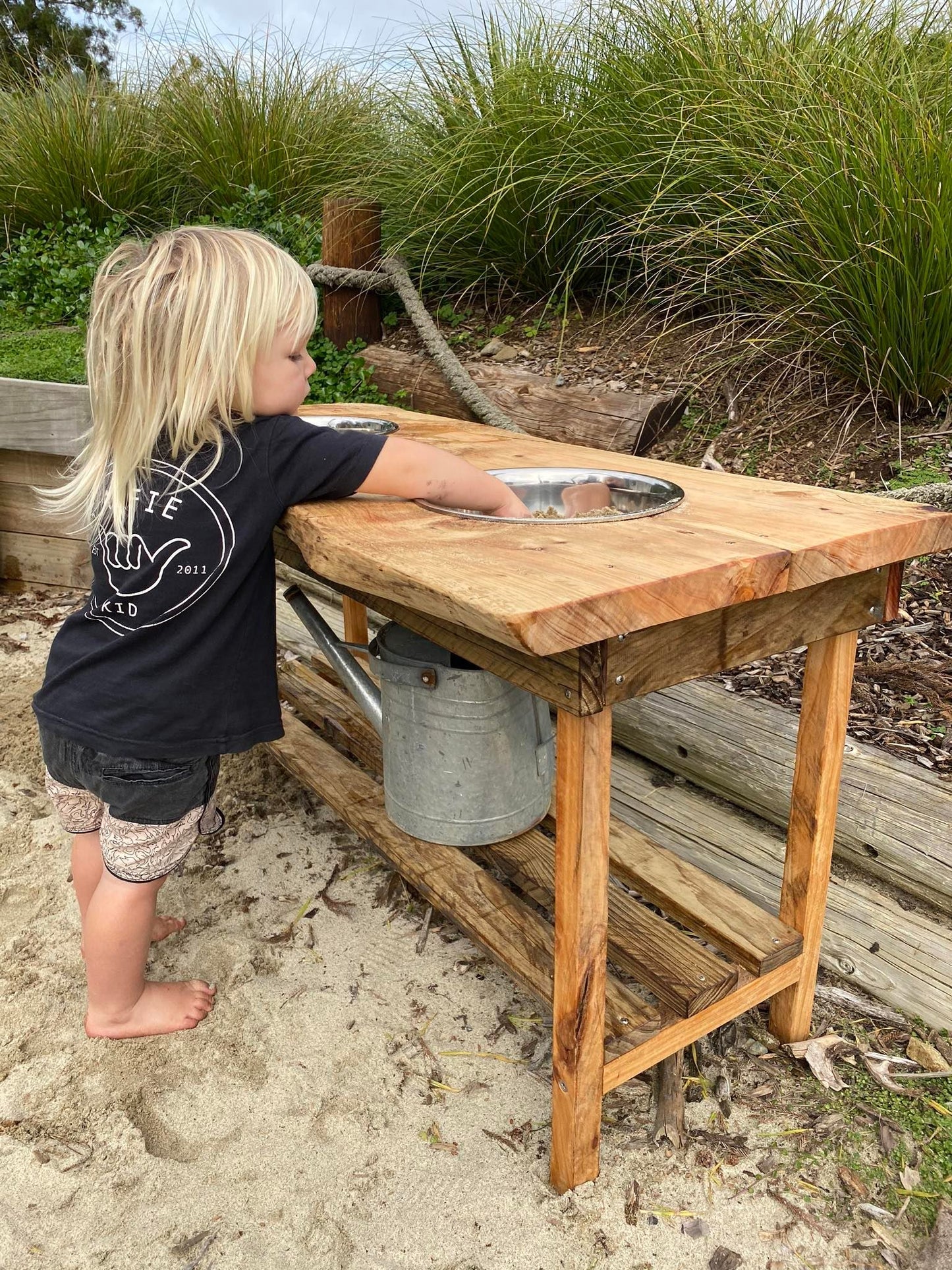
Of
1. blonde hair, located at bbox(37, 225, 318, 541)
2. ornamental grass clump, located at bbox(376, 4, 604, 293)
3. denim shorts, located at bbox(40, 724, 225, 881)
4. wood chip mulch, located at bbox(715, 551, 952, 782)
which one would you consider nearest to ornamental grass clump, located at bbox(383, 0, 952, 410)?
ornamental grass clump, located at bbox(376, 4, 604, 293)

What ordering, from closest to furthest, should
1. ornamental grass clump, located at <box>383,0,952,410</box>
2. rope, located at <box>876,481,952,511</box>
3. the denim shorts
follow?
the denim shorts, rope, located at <box>876,481,952,511</box>, ornamental grass clump, located at <box>383,0,952,410</box>

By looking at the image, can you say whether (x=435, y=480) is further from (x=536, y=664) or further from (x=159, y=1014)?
(x=159, y=1014)

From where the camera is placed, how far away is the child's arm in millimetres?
1535

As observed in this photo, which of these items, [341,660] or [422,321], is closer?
[341,660]

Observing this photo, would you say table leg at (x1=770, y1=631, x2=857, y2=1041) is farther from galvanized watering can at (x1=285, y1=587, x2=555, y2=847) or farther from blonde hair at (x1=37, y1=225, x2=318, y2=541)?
blonde hair at (x1=37, y1=225, x2=318, y2=541)

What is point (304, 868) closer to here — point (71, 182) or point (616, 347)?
point (616, 347)

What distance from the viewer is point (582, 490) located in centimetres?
177

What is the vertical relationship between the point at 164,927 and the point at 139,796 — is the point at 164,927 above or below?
below

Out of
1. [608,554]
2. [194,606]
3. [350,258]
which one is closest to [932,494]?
[608,554]

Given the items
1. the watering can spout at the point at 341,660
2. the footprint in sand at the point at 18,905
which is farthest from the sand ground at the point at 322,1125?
the watering can spout at the point at 341,660

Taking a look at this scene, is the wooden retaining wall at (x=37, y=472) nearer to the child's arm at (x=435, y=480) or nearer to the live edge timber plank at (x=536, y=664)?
the child's arm at (x=435, y=480)

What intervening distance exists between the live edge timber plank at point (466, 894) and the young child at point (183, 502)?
0.40 metres

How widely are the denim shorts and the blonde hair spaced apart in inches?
15.6

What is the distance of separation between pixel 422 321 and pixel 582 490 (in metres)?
2.52
